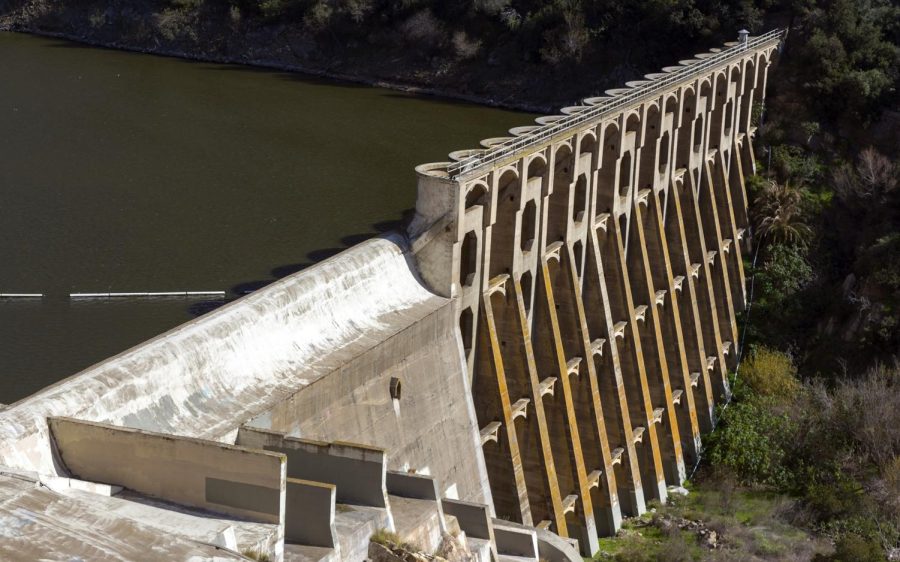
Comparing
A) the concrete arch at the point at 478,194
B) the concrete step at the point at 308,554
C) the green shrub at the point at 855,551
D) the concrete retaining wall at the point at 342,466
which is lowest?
the green shrub at the point at 855,551

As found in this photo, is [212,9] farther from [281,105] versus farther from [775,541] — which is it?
[775,541]

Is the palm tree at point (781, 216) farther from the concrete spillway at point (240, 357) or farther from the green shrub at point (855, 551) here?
the concrete spillway at point (240, 357)

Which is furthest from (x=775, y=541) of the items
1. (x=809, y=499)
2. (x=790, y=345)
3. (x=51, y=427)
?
(x=51, y=427)

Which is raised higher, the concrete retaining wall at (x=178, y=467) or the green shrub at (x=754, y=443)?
the concrete retaining wall at (x=178, y=467)

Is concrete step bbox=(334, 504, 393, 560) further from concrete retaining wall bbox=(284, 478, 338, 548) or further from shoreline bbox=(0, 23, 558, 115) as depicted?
shoreline bbox=(0, 23, 558, 115)

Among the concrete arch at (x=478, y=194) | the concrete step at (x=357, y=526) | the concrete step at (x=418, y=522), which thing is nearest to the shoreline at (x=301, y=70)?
the concrete arch at (x=478, y=194)

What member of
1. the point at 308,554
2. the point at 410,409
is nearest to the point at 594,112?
the point at 410,409

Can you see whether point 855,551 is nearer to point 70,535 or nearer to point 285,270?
point 285,270
